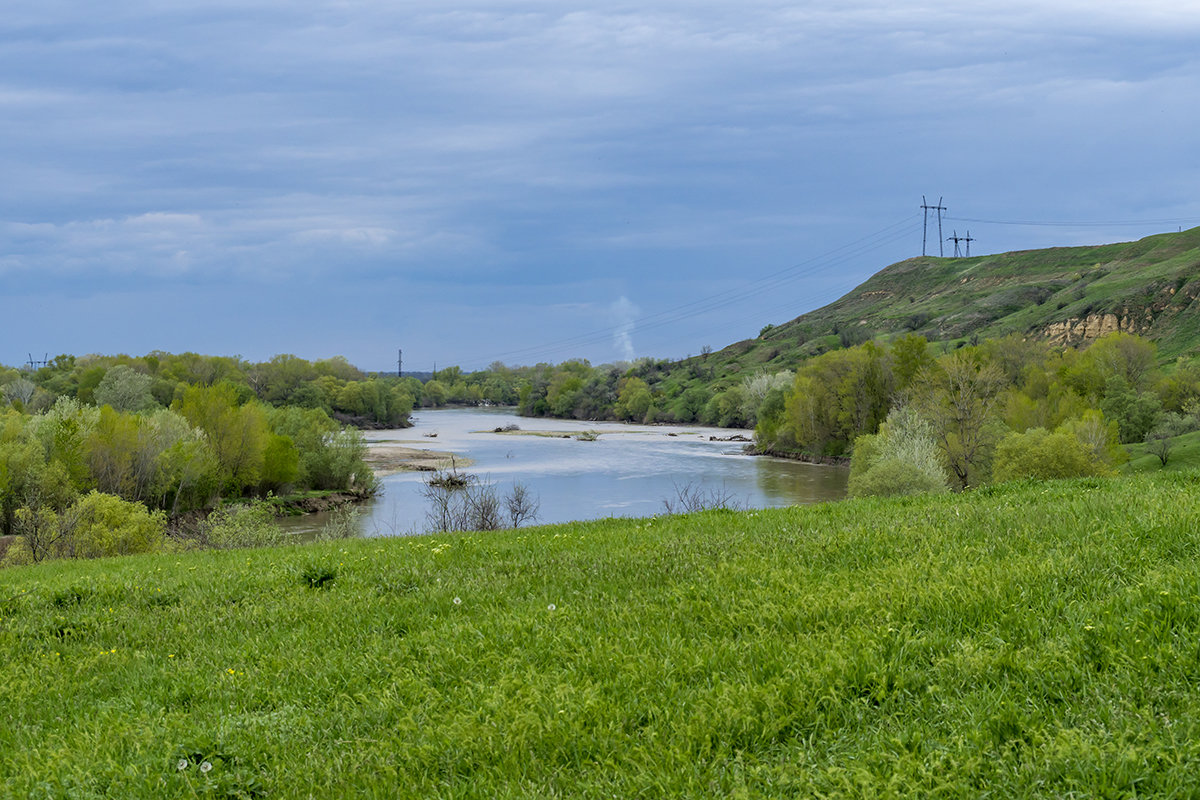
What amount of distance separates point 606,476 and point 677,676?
227 ft

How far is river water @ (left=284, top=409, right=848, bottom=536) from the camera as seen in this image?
5619 centimetres

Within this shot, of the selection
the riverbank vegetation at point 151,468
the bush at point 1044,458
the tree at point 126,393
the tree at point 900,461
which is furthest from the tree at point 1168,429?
the tree at point 126,393

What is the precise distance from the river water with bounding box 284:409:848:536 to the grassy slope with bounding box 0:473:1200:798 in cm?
2427

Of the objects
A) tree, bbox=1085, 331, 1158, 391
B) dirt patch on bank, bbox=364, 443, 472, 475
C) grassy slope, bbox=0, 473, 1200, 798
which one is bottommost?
dirt patch on bank, bbox=364, 443, 472, 475

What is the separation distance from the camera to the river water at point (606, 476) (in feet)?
184

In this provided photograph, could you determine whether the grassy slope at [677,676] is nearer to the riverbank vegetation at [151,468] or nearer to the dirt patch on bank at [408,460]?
the riverbank vegetation at [151,468]

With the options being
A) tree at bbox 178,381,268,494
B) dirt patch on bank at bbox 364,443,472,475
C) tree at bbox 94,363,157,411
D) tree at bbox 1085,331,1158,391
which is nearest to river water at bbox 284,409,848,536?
dirt patch on bank at bbox 364,443,472,475

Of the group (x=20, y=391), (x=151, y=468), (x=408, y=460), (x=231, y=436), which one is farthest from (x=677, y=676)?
(x=20, y=391)

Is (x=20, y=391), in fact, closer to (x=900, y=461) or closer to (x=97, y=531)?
(x=97, y=531)

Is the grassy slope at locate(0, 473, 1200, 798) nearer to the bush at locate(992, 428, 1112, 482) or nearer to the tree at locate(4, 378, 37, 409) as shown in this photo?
the bush at locate(992, 428, 1112, 482)

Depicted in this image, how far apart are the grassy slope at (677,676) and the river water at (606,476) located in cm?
2427

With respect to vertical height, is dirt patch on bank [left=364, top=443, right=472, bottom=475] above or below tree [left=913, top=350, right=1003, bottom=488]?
below

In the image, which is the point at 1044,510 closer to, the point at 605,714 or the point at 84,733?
the point at 605,714

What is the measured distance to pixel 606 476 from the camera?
74.1 meters
